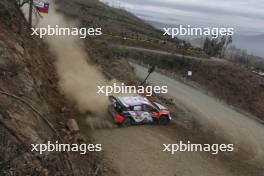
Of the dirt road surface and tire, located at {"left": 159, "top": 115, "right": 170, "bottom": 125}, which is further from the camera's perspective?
tire, located at {"left": 159, "top": 115, "right": 170, "bottom": 125}

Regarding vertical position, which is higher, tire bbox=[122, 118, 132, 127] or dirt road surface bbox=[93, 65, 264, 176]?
tire bbox=[122, 118, 132, 127]

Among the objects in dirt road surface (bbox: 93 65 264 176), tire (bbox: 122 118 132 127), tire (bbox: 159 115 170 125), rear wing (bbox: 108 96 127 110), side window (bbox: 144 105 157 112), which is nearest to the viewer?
dirt road surface (bbox: 93 65 264 176)

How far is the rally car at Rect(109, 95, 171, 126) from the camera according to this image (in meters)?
22.3

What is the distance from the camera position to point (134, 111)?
22.7 metres

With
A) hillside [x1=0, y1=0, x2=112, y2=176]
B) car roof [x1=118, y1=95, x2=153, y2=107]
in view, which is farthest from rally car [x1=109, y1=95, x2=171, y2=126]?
hillside [x1=0, y1=0, x2=112, y2=176]

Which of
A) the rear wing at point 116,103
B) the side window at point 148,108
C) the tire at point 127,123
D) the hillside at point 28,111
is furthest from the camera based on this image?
the side window at point 148,108

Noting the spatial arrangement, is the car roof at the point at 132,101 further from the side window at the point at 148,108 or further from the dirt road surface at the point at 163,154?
the dirt road surface at the point at 163,154

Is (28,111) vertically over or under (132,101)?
over

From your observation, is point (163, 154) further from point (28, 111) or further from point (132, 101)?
point (28, 111)

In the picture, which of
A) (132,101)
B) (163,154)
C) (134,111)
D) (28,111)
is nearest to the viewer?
(28,111)

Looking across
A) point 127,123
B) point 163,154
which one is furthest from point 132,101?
point 163,154

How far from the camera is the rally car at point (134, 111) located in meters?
22.3

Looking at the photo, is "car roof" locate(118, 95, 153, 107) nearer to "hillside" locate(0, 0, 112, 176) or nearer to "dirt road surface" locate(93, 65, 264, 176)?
"dirt road surface" locate(93, 65, 264, 176)

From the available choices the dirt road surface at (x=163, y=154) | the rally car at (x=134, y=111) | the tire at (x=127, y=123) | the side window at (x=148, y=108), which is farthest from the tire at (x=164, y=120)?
the tire at (x=127, y=123)
